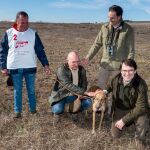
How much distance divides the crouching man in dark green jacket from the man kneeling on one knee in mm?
620

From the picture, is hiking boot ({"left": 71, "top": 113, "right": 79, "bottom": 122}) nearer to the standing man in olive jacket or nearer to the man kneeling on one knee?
the man kneeling on one knee

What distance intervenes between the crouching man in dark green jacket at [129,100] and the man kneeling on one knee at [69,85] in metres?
0.62

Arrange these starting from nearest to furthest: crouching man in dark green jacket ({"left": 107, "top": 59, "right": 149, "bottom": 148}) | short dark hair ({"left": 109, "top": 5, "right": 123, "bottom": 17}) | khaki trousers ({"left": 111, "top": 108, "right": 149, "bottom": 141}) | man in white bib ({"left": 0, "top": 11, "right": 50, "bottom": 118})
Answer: crouching man in dark green jacket ({"left": 107, "top": 59, "right": 149, "bottom": 148}) < khaki trousers ({"left": 111, "top": 108, "right": 149, "bottom": 141}) < short dark hair ({"left": 109, "top": 5, "right": 123, "bottom": 17}) < man in white bib ({"left": 0, "top": 11, "right": 50, "bottom": 118})

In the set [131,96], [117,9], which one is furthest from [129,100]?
[117,9]

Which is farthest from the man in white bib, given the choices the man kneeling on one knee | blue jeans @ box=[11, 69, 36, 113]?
the man kneeling on one knee

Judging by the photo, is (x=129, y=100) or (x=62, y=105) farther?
(x=62, y=105)

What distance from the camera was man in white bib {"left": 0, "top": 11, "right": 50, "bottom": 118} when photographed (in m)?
7.16

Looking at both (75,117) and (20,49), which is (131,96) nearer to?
(75,117)

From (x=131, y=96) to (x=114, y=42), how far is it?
49.1 inches

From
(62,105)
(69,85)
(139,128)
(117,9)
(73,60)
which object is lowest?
(139,128)

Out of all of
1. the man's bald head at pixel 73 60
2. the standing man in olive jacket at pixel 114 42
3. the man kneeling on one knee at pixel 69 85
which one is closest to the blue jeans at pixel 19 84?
the man kneeling on one knee at pixel 69 85

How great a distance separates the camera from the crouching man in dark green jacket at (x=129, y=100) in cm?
627

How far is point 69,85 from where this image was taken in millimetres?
7051

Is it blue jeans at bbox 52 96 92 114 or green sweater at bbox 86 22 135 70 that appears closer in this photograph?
green sweater at bbox 86 22 135 70
